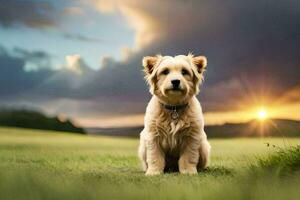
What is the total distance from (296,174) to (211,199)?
2487mm

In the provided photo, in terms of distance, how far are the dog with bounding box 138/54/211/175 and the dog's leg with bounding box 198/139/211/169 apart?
16 centimetres

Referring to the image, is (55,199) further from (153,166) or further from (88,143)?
(88,143)

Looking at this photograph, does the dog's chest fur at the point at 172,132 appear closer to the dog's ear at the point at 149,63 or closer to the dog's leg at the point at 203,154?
the dog's leg at the point at 203,154

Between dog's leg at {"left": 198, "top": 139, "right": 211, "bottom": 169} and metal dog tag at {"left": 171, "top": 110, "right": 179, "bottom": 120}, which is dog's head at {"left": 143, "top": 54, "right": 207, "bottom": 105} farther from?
dog's leg at {"left": 198, "top": 139, "right": 211, "bottom": 169}

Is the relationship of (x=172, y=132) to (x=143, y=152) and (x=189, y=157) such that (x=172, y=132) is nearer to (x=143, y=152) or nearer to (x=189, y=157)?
(x=189, y=157)

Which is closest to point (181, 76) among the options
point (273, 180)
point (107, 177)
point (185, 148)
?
point (185, 148)

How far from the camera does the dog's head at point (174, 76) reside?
27.8ft

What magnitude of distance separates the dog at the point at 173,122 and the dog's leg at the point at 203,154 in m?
0.16

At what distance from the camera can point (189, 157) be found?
899cm

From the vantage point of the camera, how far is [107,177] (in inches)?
329

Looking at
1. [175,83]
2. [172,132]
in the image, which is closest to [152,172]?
[172,132]

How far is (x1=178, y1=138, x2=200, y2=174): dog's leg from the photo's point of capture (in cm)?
893

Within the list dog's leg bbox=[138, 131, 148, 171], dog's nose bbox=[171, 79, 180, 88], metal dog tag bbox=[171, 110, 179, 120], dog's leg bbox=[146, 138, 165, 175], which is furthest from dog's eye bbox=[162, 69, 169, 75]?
dog's leg bbox=[138, 131, 148, 171]

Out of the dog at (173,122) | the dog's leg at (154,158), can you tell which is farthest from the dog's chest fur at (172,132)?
the dog's leg at (154,158)
